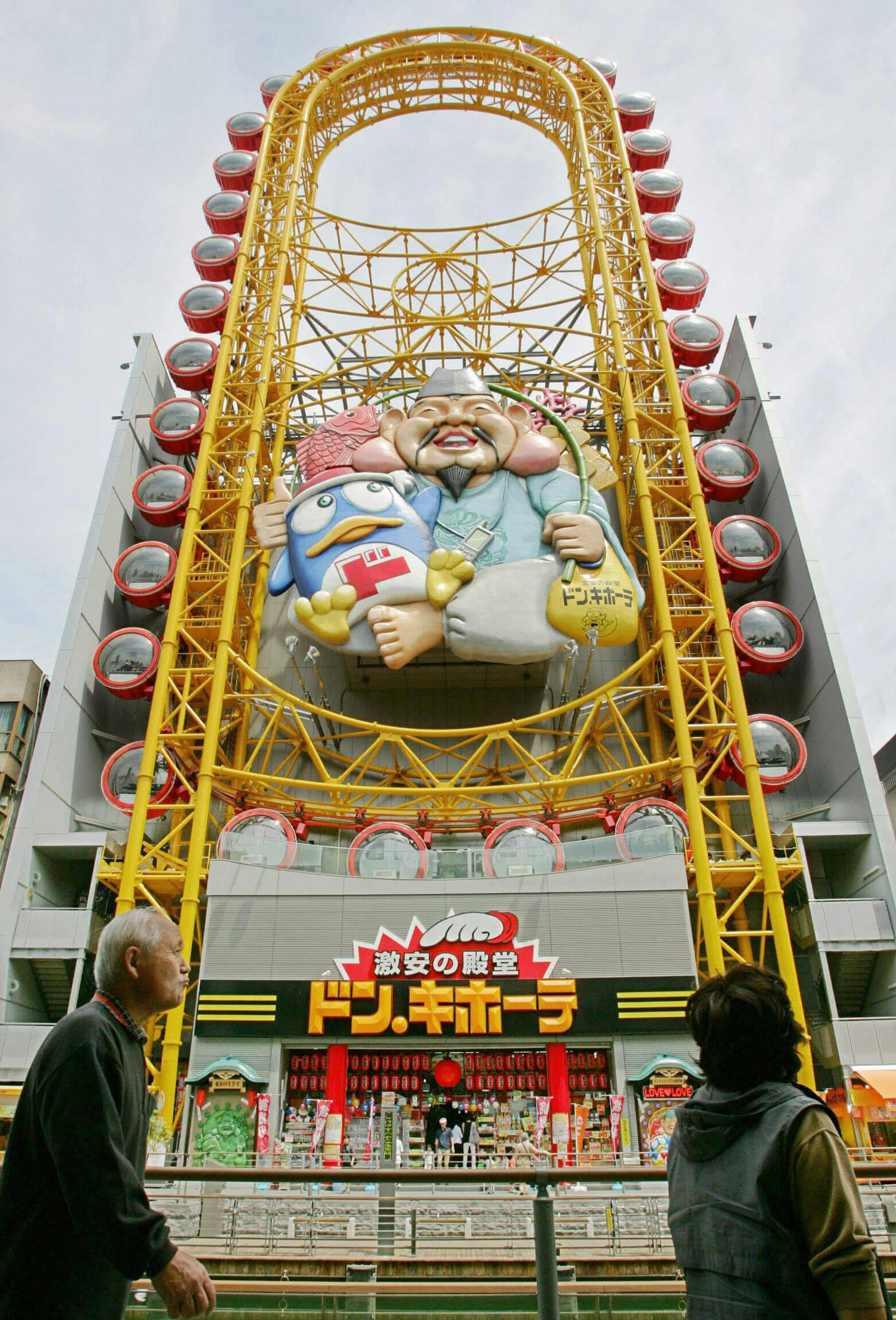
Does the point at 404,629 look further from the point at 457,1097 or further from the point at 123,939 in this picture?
the point at 123,939

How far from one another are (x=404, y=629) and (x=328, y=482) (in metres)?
4.77

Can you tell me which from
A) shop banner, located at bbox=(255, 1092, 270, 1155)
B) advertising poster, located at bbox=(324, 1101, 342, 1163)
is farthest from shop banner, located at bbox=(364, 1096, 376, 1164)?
shop banner, located at bbox=(255, 1092, 270, 1155)

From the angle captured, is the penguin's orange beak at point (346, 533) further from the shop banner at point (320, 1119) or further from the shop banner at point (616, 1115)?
the shop banner at point (616, 1115)

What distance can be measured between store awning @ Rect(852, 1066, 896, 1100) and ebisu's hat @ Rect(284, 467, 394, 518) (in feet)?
57.1

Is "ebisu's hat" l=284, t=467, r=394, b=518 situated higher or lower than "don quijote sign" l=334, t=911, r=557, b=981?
higher

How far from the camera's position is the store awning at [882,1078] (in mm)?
19000

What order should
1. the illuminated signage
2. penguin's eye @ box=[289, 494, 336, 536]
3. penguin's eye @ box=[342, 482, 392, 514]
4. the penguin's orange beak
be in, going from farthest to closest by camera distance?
1. penguin's eye @ box=[342, 482, 392, 514]
2. penguin's eye @ box=[289, 494, 336, 536]
3. the penguin's orange beak
4. the illuminated signage

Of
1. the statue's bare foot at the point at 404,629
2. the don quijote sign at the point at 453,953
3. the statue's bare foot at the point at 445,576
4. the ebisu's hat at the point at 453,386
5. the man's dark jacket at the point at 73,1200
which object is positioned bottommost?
the man's dark jacket at the point at 73,1200

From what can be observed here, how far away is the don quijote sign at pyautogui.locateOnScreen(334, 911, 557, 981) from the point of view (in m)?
19.3

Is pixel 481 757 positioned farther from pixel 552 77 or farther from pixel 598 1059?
pixel 552 77

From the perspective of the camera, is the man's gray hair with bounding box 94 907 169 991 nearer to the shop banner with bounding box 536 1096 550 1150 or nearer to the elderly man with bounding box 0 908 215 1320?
the elderly man with bounding box 0 908 215 1320

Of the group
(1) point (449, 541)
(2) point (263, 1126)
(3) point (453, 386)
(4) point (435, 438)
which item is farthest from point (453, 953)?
(3) point (453, 386)

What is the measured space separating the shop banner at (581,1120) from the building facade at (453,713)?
0.08 m

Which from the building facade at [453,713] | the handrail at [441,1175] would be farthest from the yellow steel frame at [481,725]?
the handrail at [441,1175]
